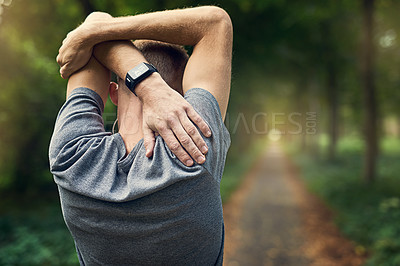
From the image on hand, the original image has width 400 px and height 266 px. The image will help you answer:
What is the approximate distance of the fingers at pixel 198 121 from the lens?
3.66 ft

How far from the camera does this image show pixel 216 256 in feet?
4.51

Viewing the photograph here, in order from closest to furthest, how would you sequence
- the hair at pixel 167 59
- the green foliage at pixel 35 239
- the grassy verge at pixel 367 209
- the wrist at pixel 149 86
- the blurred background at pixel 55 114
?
the wrist at pixel 149 86
the hair at pixel 167 59
the green foliage at pixel 35 239
the grassy verge at pixel 367 209
the blurred background at pixel 55 114

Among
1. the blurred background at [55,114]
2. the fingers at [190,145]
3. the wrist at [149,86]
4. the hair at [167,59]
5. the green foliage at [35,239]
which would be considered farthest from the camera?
the blurred background at [55,114]

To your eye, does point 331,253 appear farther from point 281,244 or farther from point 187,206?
point 187,206

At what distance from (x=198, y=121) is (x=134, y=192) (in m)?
0.37

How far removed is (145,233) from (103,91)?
0.72 m

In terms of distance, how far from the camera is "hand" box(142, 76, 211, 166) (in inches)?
42.9

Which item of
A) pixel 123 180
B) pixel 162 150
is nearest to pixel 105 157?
pixel 123 180

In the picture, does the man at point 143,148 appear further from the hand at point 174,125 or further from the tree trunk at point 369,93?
the tree trunk at point 369,93

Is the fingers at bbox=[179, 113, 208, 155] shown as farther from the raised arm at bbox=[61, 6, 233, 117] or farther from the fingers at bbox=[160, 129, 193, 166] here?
the raised arm at bbox=[61, 6, 233, 117]

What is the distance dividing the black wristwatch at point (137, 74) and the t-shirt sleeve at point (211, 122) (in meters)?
0.19

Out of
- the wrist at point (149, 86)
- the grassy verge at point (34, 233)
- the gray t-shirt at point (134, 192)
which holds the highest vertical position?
the wrist at point (149, 86)

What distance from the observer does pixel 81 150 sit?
1.16 m

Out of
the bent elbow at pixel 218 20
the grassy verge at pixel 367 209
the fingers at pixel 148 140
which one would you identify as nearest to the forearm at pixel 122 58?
the fingers at pixel 148 140
